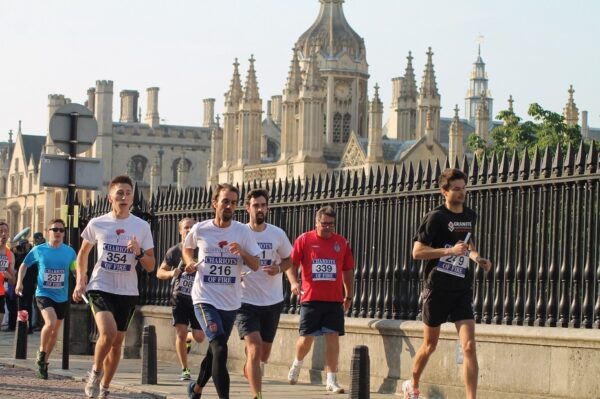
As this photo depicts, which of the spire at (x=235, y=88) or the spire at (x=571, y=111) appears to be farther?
the spire at (x=235, y=88)

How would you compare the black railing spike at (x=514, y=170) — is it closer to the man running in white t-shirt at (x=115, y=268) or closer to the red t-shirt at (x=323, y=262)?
the red t-shirt at (x=323, y=262)

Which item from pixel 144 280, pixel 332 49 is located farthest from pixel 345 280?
pixel 332 49

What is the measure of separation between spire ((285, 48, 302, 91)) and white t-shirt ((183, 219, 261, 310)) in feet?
274

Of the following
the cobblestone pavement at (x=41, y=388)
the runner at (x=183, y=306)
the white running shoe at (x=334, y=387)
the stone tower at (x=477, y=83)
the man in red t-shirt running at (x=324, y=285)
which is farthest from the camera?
the stone tower at (x=477, y=83)

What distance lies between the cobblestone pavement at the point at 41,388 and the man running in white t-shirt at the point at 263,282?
64.1 inches

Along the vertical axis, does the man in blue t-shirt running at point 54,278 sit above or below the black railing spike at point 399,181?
below

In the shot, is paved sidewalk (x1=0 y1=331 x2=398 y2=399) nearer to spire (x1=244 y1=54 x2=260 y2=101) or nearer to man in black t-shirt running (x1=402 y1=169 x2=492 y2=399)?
man in black t-shirt running (x1=402 y1=169 x2=492 y2=399)

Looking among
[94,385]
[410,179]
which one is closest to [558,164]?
[410,179]

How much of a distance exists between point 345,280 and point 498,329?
205 cm

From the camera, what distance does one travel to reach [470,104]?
17025 cm

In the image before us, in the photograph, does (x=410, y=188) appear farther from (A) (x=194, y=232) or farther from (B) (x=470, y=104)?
(B) (x=470, y=104)

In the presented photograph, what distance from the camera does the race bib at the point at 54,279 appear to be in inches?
650

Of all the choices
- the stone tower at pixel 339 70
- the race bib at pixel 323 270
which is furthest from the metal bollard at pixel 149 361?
the stone tower at pixel 339 70

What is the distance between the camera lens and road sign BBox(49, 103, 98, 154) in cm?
1648
